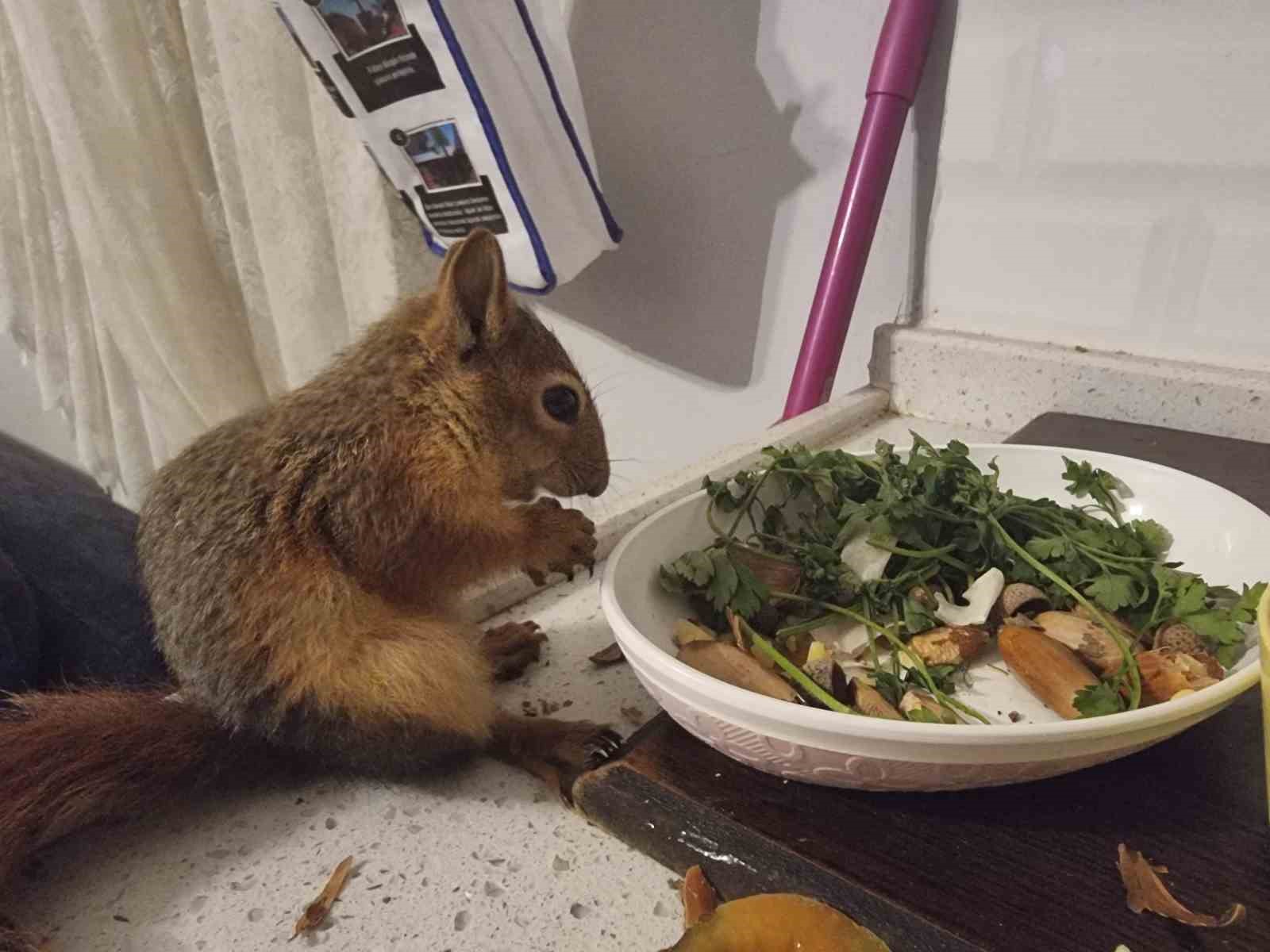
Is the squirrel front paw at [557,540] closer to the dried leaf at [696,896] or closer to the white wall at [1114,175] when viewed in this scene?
the dried leaf at [696,896]

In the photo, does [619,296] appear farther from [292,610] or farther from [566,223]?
[292,610]

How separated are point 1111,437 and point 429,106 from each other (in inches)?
36.5

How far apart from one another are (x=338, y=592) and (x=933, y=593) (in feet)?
1.36

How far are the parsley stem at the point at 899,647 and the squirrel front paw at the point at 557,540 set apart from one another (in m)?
0.17

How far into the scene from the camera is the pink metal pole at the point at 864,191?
102cm

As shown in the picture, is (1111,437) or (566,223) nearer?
(1111,437)

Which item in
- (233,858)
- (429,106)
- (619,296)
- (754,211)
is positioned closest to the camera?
(233,858)

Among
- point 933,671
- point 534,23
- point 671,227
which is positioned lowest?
A: point 933,671

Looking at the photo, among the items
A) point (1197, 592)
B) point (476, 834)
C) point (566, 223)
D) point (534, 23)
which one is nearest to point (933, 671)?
point (1197, 592)

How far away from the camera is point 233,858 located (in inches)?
21.7

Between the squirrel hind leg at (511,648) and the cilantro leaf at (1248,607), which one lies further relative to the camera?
the squirrel hind leg at (511,648)

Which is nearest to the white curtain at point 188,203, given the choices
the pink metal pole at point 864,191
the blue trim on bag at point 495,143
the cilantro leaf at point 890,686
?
the blue trim on bag at point 495,143

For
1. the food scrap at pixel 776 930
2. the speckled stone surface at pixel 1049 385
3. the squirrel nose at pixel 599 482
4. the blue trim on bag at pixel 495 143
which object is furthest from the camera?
the blue trim on bag at pixel 495 143

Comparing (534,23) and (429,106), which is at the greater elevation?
(534,23)
